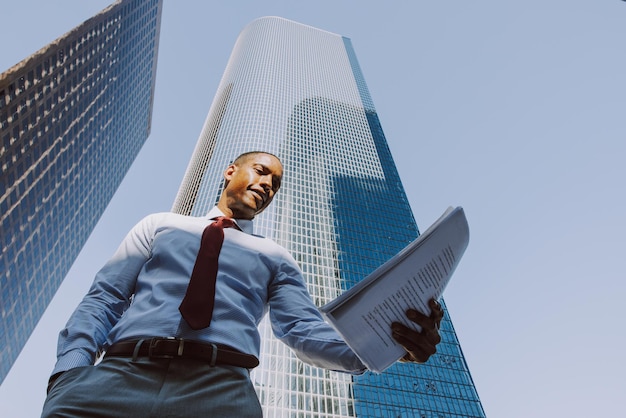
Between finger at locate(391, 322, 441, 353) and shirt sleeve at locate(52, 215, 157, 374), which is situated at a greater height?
finger at locate(391, 322, 441, 353)

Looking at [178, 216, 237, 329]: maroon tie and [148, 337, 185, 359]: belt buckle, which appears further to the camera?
[178, 216, 237, 329]: maroon tie

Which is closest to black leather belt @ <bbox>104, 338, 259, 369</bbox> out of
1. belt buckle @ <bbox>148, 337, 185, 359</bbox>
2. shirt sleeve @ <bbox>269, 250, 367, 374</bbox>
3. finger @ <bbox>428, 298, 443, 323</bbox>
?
belt buckle @ <bbox>148, 337, 185, 359</bbox>

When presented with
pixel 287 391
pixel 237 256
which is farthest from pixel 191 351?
pixel 287 391

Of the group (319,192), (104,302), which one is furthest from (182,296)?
(319,192)

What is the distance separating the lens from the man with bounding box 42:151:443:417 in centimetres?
193


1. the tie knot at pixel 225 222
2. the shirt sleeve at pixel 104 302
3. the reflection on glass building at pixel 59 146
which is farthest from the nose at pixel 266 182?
the reflection on glass building at pixel 59 146

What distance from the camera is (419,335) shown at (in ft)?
7.11

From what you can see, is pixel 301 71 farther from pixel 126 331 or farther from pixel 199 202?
pixel 126 331

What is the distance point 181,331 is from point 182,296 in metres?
0.23

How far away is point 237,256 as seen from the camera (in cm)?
263

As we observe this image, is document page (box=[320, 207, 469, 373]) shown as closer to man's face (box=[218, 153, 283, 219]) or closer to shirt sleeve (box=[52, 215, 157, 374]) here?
shirt sleeve (box=[52, 215, 157, 374])

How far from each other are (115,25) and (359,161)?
50306 millimetres

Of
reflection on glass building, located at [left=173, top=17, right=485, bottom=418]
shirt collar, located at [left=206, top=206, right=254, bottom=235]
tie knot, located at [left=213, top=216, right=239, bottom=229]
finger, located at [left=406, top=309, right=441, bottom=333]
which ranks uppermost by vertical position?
finger, located at [left=406, top=309, right=441, bottom=333]

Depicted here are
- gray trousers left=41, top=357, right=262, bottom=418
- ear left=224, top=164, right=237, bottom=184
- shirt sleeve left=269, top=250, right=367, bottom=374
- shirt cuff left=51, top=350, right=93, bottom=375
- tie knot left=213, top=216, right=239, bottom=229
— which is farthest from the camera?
ear left=224, top=164, right=237, bottom=184
